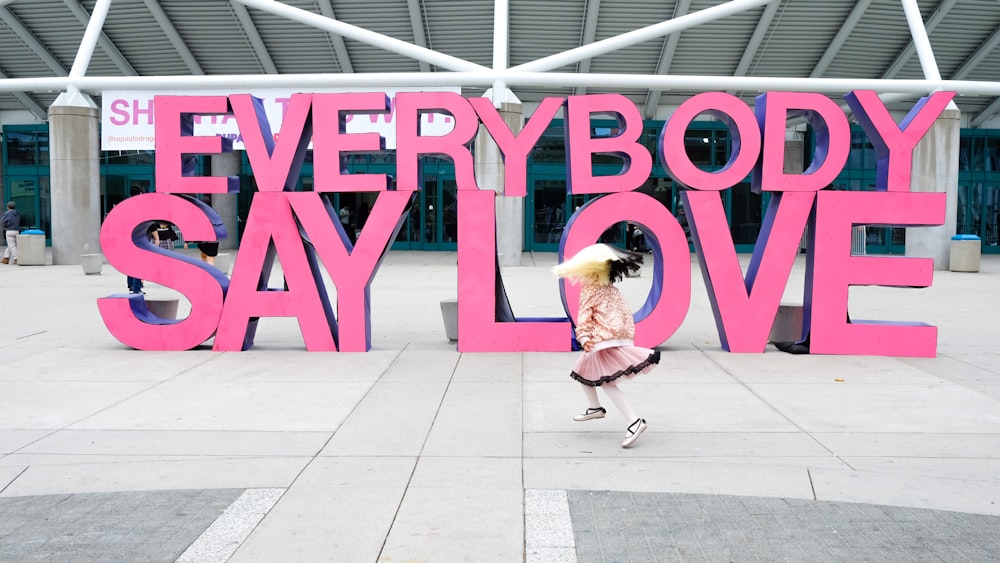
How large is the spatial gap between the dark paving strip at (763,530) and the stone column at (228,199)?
27.9m

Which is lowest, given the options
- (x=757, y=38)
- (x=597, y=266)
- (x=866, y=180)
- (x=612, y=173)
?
(x=597, y=266)

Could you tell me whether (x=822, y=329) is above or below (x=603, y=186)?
below

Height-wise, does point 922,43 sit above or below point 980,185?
above

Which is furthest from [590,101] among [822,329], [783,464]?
[783,464]

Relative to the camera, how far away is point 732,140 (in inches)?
393

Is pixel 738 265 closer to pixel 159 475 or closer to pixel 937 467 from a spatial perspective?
pixel 937 467

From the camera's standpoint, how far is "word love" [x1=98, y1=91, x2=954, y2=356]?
990 cm

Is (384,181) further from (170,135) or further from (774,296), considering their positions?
(774,296)

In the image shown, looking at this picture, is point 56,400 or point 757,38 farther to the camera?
point 757,38

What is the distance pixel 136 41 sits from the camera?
26.2 m

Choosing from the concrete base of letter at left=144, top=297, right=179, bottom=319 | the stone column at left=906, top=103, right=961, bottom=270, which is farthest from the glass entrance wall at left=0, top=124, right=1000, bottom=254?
the concrete base of letter at left=144, top=297, right=179, bottom=319

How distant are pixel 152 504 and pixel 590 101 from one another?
661 cm

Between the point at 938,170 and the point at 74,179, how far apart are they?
21.8 meters

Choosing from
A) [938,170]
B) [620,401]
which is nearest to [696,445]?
[620,401]
